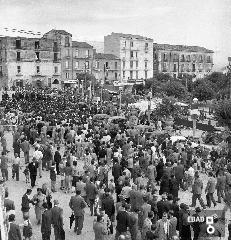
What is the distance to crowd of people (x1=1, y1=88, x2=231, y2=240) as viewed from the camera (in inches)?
481

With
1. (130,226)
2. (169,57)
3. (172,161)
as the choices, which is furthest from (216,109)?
(169,57)

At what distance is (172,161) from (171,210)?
5.36 metres

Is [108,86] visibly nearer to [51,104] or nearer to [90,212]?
[51,104]

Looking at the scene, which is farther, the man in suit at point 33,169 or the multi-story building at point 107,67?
the multi-story building at point 107,67

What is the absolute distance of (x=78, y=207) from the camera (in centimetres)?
1314

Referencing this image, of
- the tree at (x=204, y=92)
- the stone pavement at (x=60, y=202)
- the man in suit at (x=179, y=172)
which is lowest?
the stone pavement at (x=60, y=202)

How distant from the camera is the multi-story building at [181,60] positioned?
85.2 meters

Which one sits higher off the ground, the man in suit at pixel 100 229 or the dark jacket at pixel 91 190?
the dark jacket at pixel 91 190

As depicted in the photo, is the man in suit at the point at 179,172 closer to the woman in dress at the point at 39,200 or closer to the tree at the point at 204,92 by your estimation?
the woman in dress at the point at 39,200

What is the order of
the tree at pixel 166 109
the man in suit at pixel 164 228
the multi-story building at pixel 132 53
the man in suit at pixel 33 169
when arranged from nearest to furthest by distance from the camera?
the man in suit at pixel 164 228
the man in suit at pixel 33 169
the tree at pixel 166 109
the multi-story building at pixel 132 53

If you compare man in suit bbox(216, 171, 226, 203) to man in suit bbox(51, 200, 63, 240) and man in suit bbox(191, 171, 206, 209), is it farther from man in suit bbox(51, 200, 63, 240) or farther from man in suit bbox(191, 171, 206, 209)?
man in suit bbox(51, 200, 63, 240)

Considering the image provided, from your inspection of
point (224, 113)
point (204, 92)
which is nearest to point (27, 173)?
point (224, 113)

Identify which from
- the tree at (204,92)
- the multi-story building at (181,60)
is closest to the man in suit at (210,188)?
the tree at (204,92)

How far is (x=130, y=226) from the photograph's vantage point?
12.2 m
